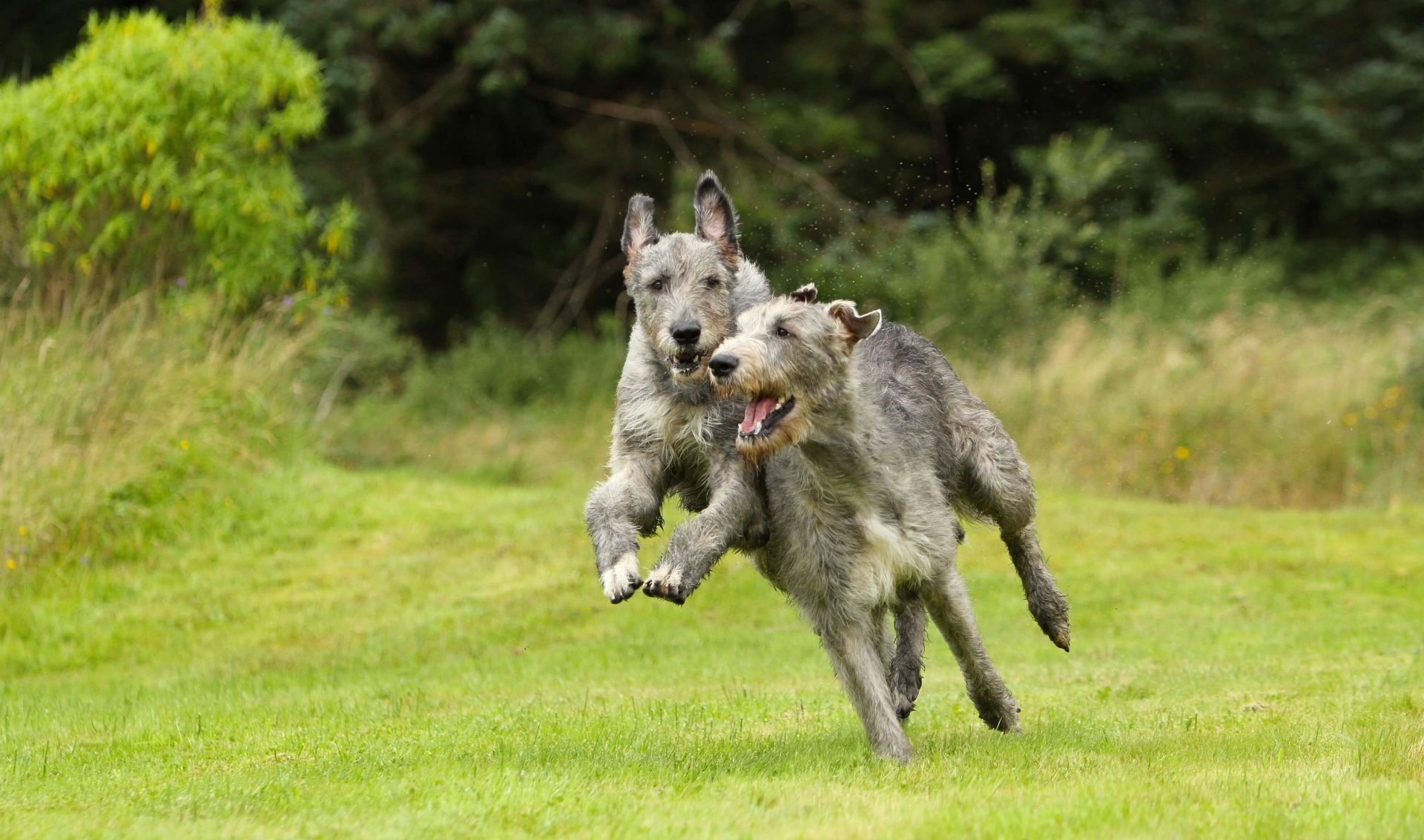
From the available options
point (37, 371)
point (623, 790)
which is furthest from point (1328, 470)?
point (623, 790)

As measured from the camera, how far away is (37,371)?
14922mm

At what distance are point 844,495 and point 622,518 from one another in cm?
94

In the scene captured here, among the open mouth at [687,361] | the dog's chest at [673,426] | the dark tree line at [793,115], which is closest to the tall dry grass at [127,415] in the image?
the dog's chest at [673,426]

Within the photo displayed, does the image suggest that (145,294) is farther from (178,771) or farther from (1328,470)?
(1328,470)

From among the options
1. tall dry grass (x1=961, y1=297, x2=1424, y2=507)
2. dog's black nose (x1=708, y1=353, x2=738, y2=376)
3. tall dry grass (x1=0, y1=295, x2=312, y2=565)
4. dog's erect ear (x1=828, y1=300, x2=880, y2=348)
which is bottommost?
tall dry grass (x1=961, y1=297, x2=1424, y2=507)

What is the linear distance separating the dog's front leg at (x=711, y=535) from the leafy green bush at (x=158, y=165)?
1076 centimetres

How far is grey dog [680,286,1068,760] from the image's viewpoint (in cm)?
713

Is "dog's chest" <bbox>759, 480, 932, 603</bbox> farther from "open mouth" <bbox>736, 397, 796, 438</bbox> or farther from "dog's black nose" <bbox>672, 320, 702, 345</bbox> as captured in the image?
"dog's black nose" <bbox>672, 320, 702, 345</bbox>

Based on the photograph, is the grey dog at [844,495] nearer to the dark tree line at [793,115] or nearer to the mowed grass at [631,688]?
the mowed grass at [631,688]

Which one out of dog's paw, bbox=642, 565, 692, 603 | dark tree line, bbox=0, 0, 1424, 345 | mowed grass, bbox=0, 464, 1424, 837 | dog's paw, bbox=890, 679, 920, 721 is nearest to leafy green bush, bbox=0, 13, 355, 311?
mowed grass, bbox=0, 464, 1424, 837

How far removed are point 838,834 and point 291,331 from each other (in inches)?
563

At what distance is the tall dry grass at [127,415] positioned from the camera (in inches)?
554

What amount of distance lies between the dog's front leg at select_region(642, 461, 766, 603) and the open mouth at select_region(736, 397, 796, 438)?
0.37 m

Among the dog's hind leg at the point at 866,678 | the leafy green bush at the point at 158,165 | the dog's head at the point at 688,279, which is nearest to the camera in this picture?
the dog's hind leg at the point at 866,678
